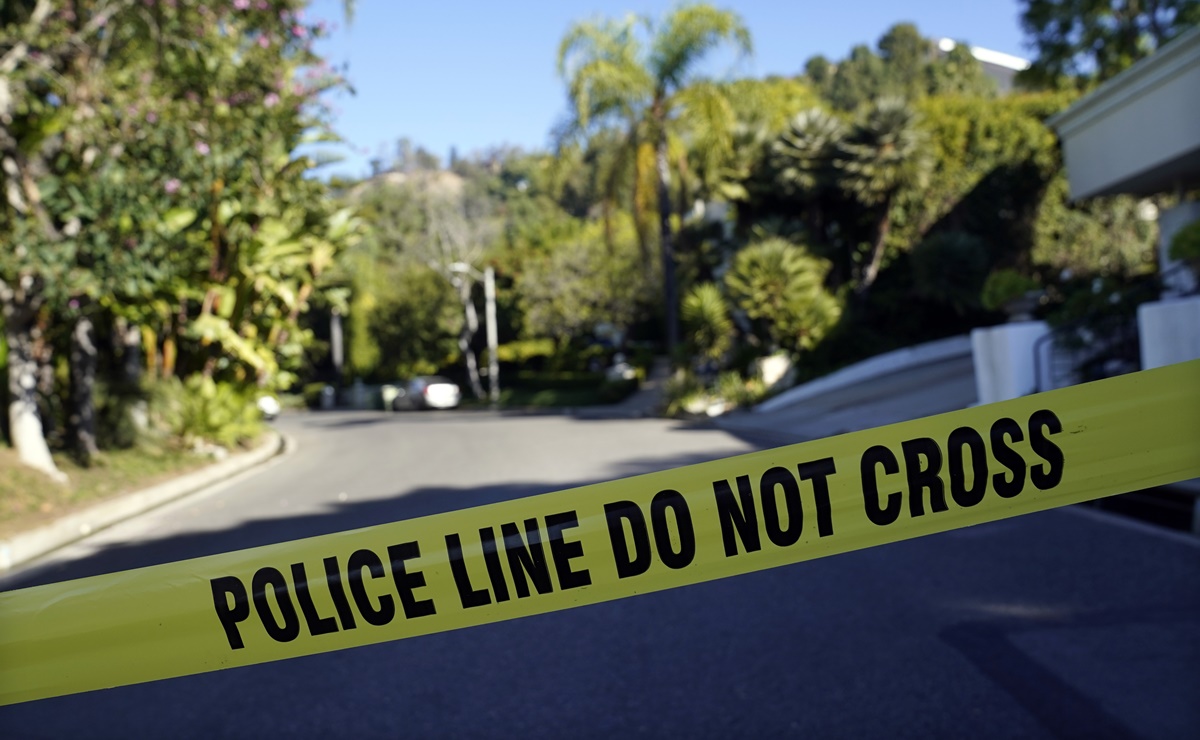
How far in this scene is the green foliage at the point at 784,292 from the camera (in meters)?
26.2

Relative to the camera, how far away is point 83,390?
15.5 meters

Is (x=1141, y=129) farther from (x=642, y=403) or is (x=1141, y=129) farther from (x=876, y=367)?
(x=642, y=403)

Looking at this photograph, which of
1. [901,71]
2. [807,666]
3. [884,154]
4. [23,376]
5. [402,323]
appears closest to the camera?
[807,666]

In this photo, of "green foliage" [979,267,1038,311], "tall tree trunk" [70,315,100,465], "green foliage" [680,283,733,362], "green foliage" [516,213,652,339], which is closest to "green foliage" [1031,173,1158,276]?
"green foliage" [680,283,733,362]

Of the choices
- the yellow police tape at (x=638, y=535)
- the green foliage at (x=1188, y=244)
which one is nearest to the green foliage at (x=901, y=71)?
the green foliage at (x=1188, y=244)

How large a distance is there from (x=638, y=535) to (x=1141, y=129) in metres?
18.0

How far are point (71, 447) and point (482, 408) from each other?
86.4ft

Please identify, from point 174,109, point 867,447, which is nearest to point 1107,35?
point 174,109

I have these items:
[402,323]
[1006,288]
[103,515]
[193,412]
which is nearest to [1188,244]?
[1006,288]

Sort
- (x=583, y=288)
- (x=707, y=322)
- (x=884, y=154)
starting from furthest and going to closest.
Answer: (x=583, y=288) → (x=707, y=322) → (x=884, y=154)

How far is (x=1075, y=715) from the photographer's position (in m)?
4.41

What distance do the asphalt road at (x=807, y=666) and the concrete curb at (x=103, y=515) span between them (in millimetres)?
990

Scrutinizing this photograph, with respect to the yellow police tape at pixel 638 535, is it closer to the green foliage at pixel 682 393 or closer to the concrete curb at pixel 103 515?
the concrete curb at pixel 103 515

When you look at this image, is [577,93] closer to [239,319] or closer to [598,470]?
[239,319]
